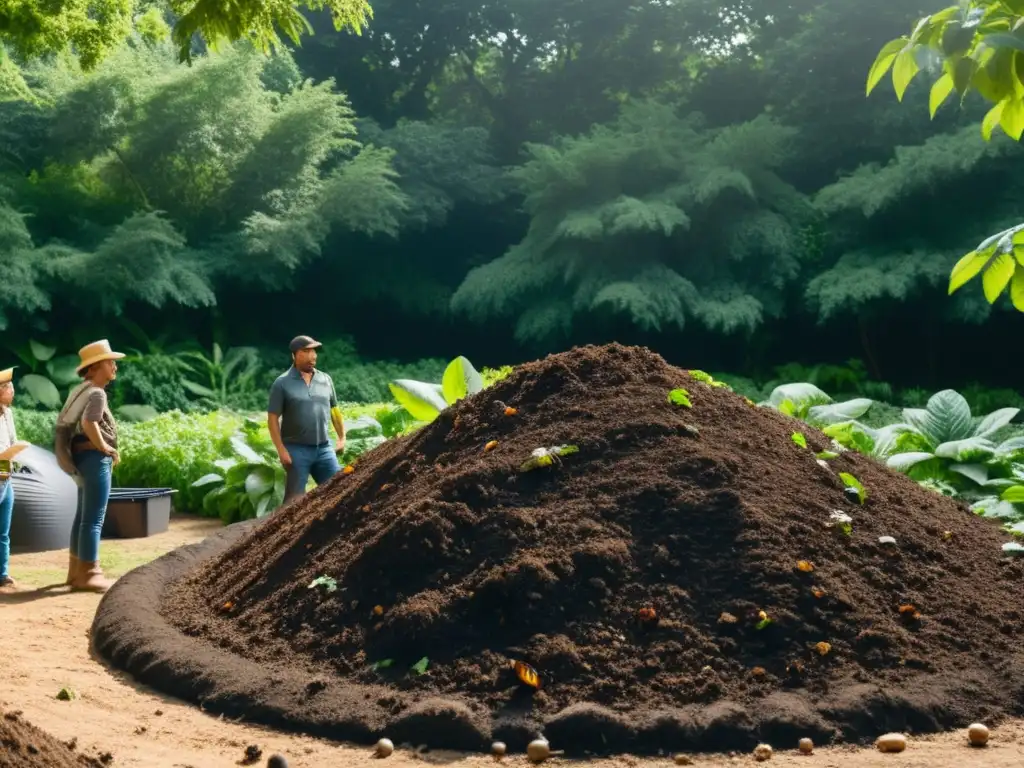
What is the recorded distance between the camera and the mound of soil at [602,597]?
3494 millimetres

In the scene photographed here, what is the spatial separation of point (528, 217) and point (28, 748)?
59.8 ft

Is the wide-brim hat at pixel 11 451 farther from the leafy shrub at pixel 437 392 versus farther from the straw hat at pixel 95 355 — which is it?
the leafy shrub at pixel 437 392

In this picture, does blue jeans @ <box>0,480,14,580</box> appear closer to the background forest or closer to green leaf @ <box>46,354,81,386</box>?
the background forest

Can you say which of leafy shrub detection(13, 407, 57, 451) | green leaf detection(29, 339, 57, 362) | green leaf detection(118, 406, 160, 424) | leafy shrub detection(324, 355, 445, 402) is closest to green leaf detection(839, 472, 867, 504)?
leafy shrub detection(13, 407, 57, 451)

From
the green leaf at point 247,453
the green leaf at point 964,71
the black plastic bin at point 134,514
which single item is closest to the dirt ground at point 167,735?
the green leaf at point 964,71

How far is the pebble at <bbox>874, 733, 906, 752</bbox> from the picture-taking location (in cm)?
324

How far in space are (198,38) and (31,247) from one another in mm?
7865

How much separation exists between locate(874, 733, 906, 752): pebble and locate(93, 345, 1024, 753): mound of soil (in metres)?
0.11

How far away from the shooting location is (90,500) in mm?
6207

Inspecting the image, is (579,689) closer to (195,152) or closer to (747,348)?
(747,348)

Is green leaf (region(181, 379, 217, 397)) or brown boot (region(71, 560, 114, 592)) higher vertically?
brown boot (region(71, 560, 114, 592))

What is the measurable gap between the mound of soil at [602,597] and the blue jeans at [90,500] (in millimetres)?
1033

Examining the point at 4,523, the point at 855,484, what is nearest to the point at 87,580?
the point at 4,523

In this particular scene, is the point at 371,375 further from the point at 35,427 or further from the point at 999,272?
the point at 999,272
